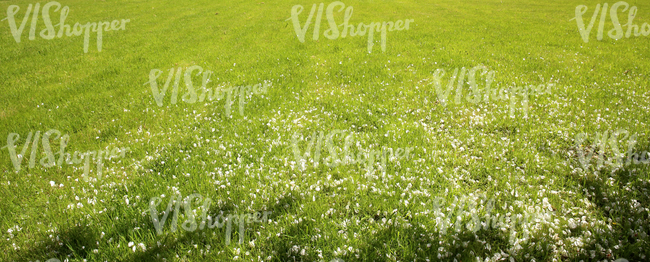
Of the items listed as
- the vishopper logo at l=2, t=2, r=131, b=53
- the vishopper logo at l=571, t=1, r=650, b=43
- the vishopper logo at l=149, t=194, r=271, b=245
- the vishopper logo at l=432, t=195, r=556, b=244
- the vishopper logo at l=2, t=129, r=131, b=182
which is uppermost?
the vishopper logo at l=2, t=2, r=131, b=53

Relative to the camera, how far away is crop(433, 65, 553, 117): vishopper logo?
7.65 m

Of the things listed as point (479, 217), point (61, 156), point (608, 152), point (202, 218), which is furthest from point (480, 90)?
point (61, 156)

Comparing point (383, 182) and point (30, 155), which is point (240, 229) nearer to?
point (383, 182)

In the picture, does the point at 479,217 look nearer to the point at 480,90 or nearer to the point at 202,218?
the point at 202,218

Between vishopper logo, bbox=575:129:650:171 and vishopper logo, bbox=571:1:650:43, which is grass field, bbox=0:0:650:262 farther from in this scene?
vishopper logo, bbox=571:1:650:43

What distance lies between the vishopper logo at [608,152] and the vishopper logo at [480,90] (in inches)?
54.3

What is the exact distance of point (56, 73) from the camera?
11.1m

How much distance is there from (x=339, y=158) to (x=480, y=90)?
5.00m

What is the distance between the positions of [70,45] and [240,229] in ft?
57.9

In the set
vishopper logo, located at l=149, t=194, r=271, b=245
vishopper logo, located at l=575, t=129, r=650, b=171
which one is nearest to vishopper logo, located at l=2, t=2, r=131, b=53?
vishopper logo, located at l=149, t=194, r=271, b=245

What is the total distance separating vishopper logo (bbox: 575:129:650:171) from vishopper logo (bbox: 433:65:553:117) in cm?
138

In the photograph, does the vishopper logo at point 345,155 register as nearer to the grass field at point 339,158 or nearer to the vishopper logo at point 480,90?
the grass field at point 339,158

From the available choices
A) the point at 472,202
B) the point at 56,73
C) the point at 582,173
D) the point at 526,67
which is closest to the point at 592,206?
the point at 582,173

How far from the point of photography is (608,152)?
5.23 m
